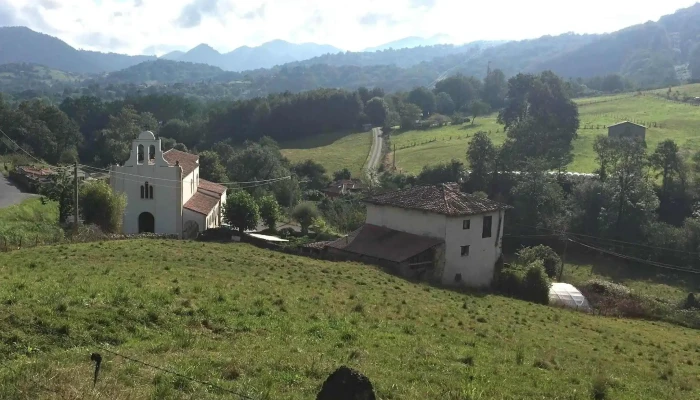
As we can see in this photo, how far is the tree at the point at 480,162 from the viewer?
77.2m

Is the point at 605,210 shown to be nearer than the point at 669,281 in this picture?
No

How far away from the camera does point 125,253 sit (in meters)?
29.5

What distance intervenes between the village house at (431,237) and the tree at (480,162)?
117 feet

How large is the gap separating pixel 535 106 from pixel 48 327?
102801 mm

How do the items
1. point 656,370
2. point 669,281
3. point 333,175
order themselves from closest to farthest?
1. point 656,370
2. point 669,281
3. point 333,175

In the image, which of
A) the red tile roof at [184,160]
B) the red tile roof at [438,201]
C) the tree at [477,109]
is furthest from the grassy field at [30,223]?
the tree at [477,109]

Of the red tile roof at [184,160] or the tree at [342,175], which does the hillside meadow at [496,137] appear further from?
the red tile roof at [184,160]

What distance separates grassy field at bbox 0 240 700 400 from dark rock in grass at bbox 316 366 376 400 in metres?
2.52

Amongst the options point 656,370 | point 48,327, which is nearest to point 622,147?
point 656,370

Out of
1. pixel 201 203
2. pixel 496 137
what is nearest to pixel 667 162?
pixel 496 137

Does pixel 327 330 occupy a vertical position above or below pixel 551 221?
above

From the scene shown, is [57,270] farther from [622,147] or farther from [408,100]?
[408,100]

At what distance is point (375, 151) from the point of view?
109m

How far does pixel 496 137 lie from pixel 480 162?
3164 centimetres
